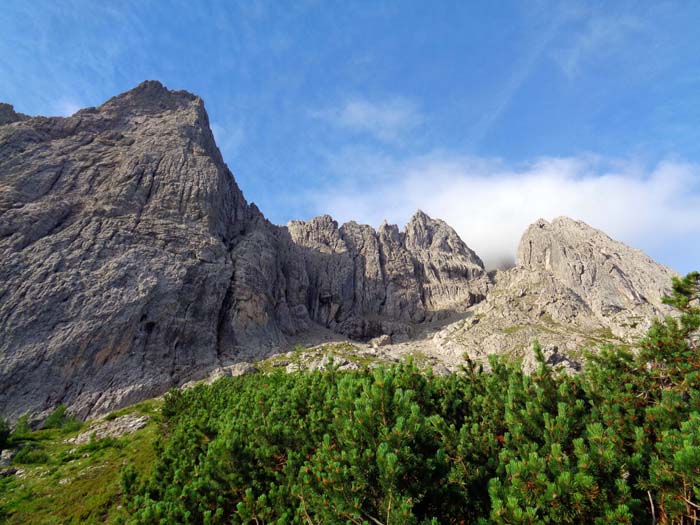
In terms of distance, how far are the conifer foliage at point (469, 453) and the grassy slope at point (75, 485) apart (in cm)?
495

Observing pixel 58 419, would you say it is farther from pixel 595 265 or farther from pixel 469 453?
pixel 595 265

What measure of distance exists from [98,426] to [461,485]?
43.0m

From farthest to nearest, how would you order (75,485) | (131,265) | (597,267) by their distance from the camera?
(597,267), (131,265), (75,485)

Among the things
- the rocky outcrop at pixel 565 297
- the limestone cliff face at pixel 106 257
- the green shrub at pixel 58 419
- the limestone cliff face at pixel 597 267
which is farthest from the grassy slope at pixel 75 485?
the limestone cliff face at pixel 597 267

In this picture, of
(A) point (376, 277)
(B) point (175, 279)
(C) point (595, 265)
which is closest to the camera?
(B) point (175, 279)

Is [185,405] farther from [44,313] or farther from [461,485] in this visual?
[44,313]

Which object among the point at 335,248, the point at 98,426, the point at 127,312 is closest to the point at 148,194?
the point at 127,312

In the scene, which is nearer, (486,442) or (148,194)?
(486,442)

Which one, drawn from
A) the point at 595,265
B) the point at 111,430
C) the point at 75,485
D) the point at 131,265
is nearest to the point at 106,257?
the point at 131,265

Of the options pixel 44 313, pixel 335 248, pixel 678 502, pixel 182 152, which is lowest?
pixel 678 502

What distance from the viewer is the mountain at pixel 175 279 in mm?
60031

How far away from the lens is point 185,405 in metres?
22.5

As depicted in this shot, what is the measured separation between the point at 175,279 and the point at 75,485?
198 ft

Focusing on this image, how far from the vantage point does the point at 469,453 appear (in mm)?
9062
